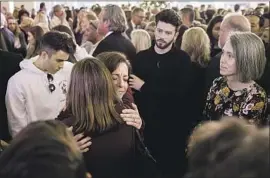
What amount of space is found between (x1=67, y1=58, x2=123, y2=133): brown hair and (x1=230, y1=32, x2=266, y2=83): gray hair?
784 mm

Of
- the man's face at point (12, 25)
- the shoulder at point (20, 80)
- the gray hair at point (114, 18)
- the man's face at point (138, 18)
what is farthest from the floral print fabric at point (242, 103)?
the man's face at point (12, 25)

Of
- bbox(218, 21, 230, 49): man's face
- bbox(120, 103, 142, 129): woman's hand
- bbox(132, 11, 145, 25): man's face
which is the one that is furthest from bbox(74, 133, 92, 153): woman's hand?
bbox(132, 11, 145, 25): man's face

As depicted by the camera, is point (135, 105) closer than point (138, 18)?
Yes

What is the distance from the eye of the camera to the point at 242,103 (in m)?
2.52

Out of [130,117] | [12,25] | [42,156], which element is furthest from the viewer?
[12,25]

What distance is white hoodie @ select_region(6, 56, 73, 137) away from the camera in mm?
2715

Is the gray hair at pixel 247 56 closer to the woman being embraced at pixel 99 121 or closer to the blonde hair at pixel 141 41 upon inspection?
the woman being embraced at pixel 99 121

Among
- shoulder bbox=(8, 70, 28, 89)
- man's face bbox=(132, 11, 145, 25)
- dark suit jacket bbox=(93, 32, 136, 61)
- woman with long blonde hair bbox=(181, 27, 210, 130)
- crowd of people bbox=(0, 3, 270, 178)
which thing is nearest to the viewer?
crowd of people bbox=(0, 3, 270, 178)

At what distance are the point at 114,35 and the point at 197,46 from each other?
2.43 ft

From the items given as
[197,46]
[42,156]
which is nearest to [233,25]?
[197,46]

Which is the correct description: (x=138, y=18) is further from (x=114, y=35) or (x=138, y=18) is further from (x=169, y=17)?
(x=169, y=17)

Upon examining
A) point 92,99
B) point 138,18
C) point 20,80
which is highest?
point 92,99

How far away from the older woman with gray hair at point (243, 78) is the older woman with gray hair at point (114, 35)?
1.51 meters

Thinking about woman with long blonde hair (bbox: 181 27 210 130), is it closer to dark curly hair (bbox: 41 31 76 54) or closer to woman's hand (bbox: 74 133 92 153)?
dark curly hair (bbox: 41 31 76 54)
